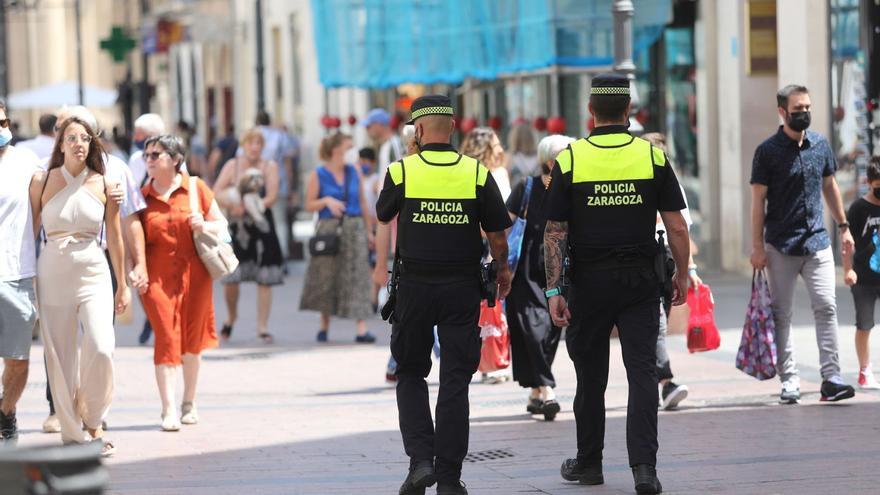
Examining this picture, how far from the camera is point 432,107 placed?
25.7 feet

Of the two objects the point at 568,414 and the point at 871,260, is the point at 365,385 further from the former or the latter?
the point at 871,260

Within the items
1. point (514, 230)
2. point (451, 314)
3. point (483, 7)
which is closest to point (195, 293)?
point (514, 230)

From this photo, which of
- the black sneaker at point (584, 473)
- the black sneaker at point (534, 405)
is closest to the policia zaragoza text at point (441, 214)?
the black sneaker at point (584, 473)

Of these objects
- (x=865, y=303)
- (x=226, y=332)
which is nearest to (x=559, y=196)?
(x=865, y=303)

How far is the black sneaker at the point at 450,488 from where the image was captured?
770 cm

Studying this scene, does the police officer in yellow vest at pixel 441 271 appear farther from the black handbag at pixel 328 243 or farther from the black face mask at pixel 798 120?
the black handbag at pixel 328 243

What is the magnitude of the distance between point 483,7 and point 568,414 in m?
13.7

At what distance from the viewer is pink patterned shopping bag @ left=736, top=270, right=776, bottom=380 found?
10.6 metres

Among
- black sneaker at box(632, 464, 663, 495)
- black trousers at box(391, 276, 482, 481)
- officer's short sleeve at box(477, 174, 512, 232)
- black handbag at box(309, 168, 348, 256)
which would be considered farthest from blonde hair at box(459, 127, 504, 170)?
black handbag at box(309, 168, 348, 256)

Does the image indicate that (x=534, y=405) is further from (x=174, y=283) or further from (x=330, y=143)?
(x=330, y=143)

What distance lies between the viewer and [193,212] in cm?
1078

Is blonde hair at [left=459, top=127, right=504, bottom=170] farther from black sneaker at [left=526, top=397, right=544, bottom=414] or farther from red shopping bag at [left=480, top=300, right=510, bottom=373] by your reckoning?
black sneaker at [left=526, top=397, right=544, bottom=414]

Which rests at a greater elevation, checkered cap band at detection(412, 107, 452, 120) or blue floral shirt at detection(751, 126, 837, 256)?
checkered cap band at detection(412, 107, 452, 120)

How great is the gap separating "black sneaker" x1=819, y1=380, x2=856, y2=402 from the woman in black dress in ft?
5.18
